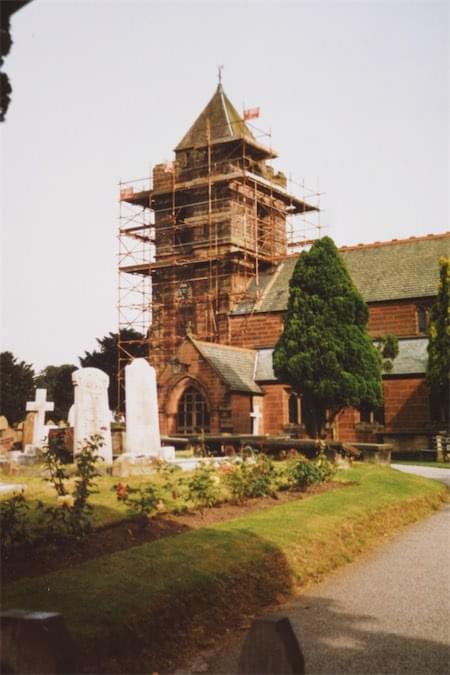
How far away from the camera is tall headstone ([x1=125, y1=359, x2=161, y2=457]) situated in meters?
19.5

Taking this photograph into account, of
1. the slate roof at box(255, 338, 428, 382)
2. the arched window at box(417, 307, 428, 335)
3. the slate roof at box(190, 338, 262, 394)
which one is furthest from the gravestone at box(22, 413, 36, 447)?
the arched window at box(417, 307, 428, 335)

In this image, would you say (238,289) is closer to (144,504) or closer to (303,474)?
(303,474)

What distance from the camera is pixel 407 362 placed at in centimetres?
3691

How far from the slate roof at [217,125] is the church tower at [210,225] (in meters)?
0.08

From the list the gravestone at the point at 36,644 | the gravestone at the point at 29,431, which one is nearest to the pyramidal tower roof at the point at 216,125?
the gravestone at the point at 29,431

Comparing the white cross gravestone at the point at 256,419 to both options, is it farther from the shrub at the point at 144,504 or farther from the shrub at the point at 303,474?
the shrub at the point at 144,504

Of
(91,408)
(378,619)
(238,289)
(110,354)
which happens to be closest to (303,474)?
(91,408)

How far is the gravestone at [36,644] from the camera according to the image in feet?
12.8

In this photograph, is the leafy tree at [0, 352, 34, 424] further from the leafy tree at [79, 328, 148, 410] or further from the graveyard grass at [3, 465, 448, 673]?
the graveyard grass at [3, 465, 448, 673]

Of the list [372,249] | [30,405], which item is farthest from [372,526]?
[372,249]

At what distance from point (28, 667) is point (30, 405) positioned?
80.1ft

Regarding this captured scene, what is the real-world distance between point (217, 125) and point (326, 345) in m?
27.8

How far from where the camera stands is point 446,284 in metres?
32.6

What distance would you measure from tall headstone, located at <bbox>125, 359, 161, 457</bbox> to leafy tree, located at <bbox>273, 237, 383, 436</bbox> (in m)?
10.5
